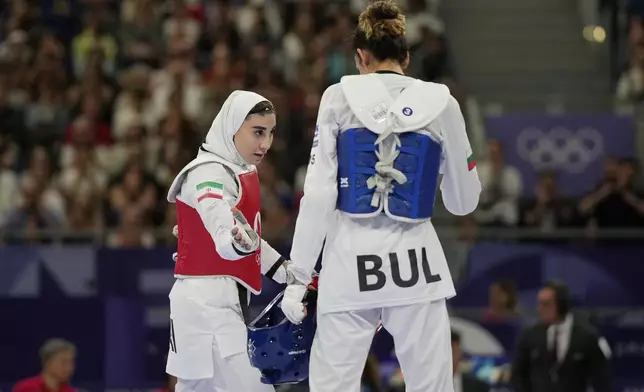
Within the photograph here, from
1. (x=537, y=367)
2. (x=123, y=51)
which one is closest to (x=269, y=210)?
(x=537, y=367)

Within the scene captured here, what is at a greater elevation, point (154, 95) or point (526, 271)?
point (154, 95)

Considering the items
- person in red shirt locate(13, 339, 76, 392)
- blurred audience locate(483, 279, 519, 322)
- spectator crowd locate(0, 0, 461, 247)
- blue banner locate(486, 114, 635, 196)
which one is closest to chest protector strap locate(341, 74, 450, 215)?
person in red shirt locate(13, 339, 76, 392)

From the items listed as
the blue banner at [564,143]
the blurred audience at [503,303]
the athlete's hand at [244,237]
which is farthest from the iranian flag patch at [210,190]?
the blue banner at [564,143]

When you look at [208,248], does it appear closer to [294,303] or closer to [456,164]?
[294,303]

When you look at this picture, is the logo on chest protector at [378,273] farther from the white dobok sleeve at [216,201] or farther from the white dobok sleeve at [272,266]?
the white dobok sleeve at [272,266]

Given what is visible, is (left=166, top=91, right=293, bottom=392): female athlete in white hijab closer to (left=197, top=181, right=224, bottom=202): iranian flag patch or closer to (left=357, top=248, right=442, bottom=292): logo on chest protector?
(left=197, top=181, right=224, bottom=202): iranian flag patch

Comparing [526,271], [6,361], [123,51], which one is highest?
[123,51]

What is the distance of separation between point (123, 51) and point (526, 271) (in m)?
6.49

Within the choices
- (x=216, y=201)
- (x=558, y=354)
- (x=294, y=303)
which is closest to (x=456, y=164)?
(x=294, y=303)

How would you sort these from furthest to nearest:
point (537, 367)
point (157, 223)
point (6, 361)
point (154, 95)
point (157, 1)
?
point (157, 1)
point (154, 95)
point (157, 223)
point (6, 361)
point (537, 367)

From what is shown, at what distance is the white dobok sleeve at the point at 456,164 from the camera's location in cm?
674

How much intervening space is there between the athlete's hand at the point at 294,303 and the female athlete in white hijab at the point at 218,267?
466 mm

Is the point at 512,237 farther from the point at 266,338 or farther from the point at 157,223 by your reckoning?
the point at 266,338

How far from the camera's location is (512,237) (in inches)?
503
